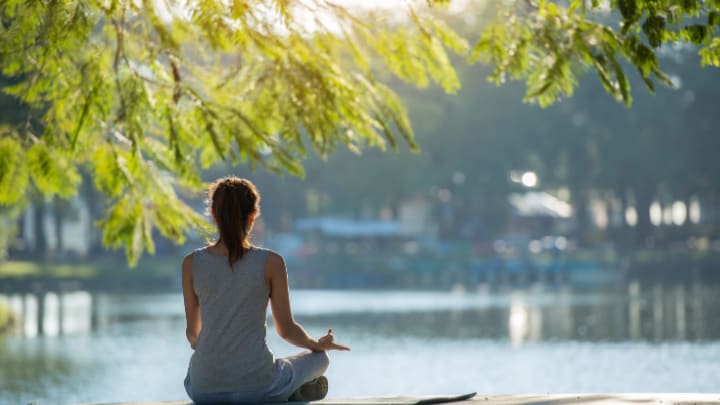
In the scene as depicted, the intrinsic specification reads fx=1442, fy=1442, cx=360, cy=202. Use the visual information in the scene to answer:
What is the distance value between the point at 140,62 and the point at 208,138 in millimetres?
894

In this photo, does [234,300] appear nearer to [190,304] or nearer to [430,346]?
[190,304]

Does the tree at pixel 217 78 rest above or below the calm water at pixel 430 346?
above

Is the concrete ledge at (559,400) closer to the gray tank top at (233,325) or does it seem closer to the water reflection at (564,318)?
the gray tank top at (233,325)

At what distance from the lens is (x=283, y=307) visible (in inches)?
219

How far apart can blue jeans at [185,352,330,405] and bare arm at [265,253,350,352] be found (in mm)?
51

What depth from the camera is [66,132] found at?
9141 mm

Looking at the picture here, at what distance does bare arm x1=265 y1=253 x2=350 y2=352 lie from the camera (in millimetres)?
5465

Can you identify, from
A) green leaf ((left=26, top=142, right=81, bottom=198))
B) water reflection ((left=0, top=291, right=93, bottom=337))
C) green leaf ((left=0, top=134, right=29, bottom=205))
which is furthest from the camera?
water reflection ((left=0, top=291, right=93, bottom=337))

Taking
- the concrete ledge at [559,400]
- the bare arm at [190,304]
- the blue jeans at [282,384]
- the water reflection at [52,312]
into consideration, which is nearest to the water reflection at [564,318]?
the water reflection at [52,312]

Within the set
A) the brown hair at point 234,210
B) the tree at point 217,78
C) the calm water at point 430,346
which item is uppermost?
the tree at point 217,78

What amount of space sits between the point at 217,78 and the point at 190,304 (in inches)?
148

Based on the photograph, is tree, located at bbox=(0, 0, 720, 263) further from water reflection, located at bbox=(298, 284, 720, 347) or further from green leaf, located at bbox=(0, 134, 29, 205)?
water reflection, located at bbox=(298, 284, 720, 347)

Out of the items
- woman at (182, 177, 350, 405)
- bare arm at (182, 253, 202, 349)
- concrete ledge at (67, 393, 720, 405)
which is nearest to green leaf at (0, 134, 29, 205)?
concrete ledge at (67, 393, 720, 405)

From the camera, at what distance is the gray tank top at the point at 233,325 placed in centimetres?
548
